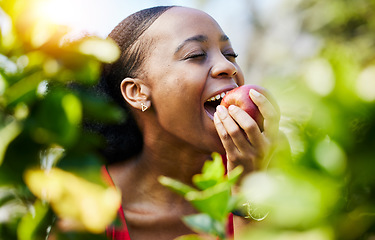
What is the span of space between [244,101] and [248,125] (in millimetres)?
178

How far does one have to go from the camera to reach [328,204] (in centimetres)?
46

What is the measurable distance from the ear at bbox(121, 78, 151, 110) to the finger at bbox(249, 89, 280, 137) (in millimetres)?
532

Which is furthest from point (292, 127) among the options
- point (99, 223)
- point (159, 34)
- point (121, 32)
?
point (121, 32)

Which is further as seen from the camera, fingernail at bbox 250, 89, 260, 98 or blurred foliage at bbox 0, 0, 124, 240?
fingernail at bbox 250, 89, 260, 98

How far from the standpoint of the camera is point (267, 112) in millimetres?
1902

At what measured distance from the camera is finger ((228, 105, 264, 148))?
1825mm

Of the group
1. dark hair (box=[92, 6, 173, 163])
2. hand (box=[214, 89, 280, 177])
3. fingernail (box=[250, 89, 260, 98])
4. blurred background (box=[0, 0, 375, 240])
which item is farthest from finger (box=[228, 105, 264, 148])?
blurred background (box=[0, 0, 375, 240])

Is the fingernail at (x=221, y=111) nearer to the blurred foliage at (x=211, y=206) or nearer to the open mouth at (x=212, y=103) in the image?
the open mouth at (x=212, y=103)

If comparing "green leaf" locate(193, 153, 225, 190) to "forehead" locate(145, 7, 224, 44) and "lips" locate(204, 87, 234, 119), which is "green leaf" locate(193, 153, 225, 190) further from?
"forehead" locate(145, 7, 224, 44)

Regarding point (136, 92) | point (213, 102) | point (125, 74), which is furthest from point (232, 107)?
point (125, 74)

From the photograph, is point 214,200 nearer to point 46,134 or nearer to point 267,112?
point 46,134

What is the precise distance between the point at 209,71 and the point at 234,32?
1001 cm

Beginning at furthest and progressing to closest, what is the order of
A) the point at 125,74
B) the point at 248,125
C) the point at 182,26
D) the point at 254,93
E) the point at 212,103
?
the point at 125,74
the point at 212,103
the point at 182,26
the point at 254,93
the point at 248,125

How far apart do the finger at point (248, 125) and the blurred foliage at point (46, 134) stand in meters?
1.23
